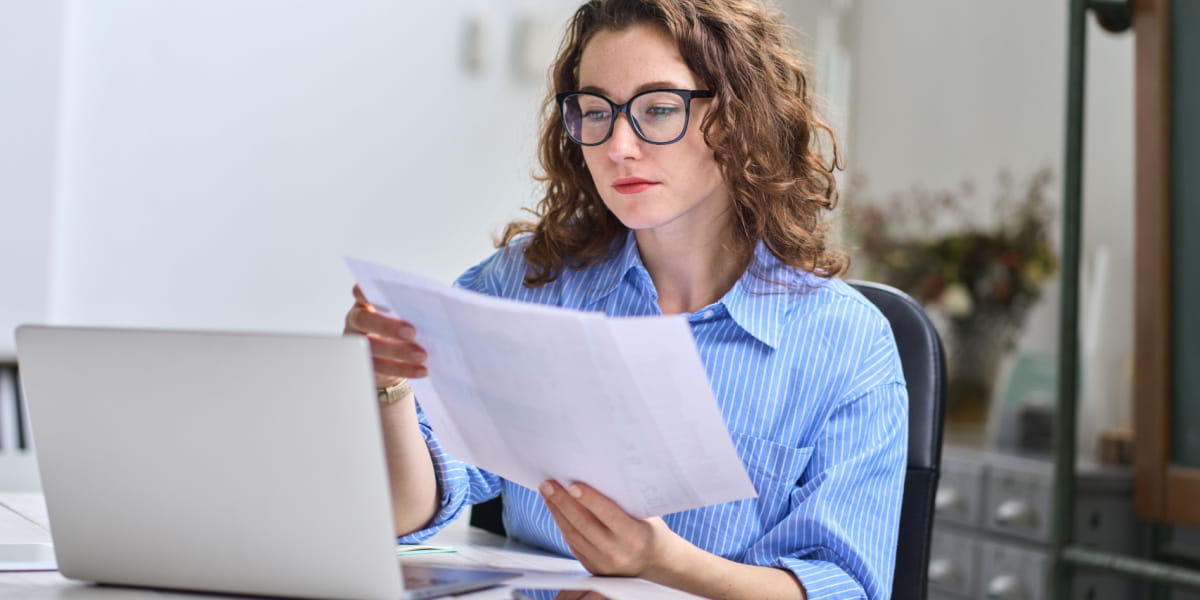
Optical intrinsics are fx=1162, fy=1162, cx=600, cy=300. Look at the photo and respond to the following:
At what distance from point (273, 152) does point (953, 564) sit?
196 cm

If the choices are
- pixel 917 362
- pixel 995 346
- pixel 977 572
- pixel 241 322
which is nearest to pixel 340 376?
pixel 917 362

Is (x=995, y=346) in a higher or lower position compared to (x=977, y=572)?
higher

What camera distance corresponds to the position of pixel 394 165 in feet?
10.5

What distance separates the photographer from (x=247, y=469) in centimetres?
76

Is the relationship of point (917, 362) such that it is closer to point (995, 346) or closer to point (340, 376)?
point (340, 376)

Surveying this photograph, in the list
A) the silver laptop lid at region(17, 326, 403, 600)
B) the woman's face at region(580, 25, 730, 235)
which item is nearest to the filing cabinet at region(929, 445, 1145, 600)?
the woman's face at region(580, 25, 730, 235)

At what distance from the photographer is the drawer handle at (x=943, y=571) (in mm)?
2672

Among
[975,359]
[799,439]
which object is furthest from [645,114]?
[975,359]

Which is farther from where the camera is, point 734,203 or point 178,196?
point 178,196

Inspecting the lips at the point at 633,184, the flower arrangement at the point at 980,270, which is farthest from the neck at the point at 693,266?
the flower arrangement at the point at 980,270

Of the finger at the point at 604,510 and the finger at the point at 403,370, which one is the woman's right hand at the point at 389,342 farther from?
the finger at the point at 604,510

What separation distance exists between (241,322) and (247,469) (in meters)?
2.33

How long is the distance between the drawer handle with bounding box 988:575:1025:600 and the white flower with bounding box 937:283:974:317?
78 centimetres

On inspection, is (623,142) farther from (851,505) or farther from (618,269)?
(851,505)
